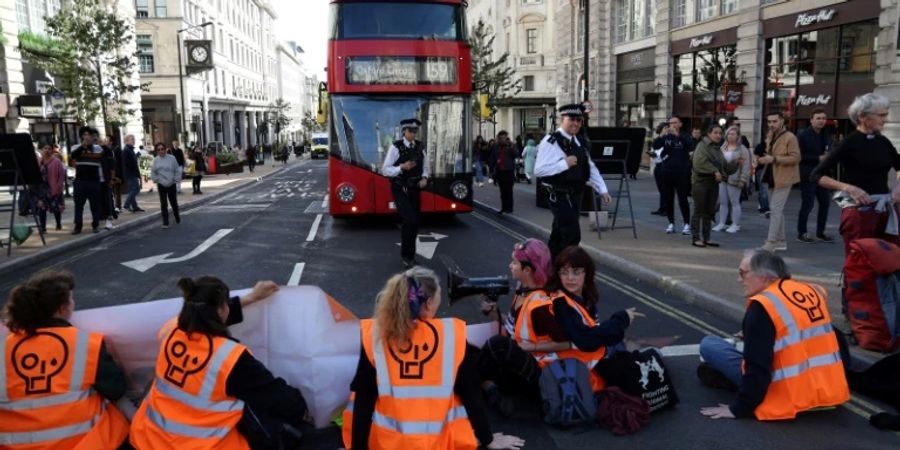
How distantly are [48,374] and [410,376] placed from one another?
1.82m

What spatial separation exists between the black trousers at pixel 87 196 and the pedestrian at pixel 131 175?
392 centimetres

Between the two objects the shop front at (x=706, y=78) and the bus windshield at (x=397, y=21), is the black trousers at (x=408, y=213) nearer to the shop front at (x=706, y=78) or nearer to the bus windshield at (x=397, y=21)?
the bus windshield at (x=397, y=21)

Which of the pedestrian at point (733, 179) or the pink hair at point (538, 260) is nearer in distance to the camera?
the pink hair at point (538, 260)

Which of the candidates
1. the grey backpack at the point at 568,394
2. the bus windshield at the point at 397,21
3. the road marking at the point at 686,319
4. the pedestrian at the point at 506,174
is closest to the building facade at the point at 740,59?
the pedestrian at the point at 506,174

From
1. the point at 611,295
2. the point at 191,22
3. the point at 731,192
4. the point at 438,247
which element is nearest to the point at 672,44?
the point at 731,192

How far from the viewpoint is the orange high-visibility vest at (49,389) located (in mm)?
3389

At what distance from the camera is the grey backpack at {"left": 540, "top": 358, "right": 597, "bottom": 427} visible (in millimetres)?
4152

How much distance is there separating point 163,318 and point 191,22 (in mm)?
57221

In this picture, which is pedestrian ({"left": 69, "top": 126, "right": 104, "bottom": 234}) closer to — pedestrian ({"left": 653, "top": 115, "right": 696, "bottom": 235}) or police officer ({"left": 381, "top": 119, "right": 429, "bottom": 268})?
police officer ({"left": 381, "top": 119, "right": 429, "bottom": 268})

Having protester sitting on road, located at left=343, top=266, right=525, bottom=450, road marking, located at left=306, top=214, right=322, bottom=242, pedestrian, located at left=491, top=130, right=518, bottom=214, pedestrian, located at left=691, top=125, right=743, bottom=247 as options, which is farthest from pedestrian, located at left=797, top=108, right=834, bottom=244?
protester sitting on road, located at left=343, top=266, right=525, bottom=450

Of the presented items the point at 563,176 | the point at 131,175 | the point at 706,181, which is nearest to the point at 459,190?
the point at 706,181

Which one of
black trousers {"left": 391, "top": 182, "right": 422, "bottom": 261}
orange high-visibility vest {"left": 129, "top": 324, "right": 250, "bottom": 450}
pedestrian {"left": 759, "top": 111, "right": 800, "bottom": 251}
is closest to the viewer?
orange high-visibility vest {"left": 129, "top": 324, "right": 250, "bottom": 450}

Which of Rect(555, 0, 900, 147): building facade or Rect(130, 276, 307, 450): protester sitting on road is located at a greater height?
Rect(555, 0, 900, 147): building facade

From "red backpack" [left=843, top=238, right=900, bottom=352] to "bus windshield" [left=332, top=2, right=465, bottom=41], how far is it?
858 cm
